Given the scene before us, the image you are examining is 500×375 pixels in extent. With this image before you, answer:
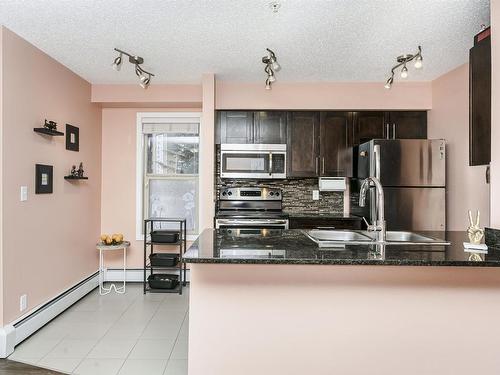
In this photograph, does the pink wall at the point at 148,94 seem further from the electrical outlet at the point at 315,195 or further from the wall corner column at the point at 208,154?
the electrical outlet at the point at 315,195

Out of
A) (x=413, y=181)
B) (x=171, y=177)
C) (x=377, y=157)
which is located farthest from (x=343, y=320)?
(x=171, y=177)

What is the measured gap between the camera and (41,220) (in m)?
3.19

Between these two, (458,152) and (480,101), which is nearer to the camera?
(480,101)

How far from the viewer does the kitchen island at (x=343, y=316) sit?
5.98 ft

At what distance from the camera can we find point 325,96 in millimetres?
4152

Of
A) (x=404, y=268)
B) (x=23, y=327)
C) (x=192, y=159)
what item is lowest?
(x=23, y=327)

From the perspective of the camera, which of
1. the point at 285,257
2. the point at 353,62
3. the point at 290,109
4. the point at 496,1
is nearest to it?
the point at 285,257

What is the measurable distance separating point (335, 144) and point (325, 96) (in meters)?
0.59

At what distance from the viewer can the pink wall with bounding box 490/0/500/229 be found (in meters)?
2.04

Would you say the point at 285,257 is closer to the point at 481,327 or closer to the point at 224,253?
the point at 224,253

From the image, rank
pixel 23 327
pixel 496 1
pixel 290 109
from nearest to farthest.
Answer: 1. pixel 496 1
2. pixel 23 327
3. pixel 290 109

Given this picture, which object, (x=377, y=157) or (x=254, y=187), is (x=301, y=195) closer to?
(x=254, y=187)

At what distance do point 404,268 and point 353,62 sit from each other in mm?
2333

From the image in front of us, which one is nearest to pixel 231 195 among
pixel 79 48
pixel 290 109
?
pixel 290 109
